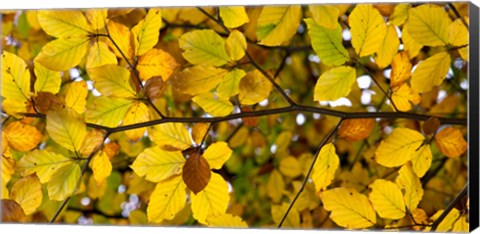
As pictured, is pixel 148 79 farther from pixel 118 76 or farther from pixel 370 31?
pixel 370 31

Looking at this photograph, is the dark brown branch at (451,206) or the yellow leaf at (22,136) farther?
the yellow leaf at (22,136)

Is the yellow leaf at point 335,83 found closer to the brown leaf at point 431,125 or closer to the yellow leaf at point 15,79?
the brown leaf at point 431,125

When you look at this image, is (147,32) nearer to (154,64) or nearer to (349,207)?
(154,64)

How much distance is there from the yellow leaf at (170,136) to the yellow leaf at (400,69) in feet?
1.15

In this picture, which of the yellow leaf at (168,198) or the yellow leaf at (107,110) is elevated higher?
the yellow leaf at (107,110)

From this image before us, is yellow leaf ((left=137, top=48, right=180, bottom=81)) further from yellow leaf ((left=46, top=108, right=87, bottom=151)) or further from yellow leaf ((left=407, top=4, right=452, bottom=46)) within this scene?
yellow leaf ((left=407, top=4, right=452, bottom=46))

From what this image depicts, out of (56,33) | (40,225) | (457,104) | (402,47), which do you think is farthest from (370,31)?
(40,225)

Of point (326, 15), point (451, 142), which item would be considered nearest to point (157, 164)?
point (326, 15)

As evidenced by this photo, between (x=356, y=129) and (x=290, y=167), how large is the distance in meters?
0.13

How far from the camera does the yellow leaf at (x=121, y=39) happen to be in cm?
149

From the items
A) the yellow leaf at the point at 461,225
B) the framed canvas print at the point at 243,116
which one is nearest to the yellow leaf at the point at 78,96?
the framed canvas print at the point at 243,116

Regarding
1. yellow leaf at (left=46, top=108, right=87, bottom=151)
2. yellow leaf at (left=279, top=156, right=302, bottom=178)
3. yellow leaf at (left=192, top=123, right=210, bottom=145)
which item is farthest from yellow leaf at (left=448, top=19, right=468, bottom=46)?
yellow leaf at (left=46, top=108, right=87, bottom=151)

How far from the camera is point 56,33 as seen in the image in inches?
60.4

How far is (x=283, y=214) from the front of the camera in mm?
1457
